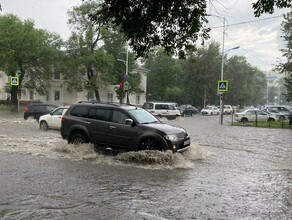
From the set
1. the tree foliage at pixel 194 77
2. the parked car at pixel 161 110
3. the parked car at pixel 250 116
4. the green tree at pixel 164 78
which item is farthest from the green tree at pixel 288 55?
the green tree at pixel 164 78

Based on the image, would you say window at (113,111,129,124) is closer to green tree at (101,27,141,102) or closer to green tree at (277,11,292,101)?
green tree at (277,11,292,101)

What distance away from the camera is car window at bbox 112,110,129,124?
405 inches

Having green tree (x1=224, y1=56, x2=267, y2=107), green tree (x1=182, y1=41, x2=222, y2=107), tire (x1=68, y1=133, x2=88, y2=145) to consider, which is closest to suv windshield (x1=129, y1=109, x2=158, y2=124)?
tire (x1=68, y1=133, x2=88, y2=145)

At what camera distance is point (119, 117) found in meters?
10.4

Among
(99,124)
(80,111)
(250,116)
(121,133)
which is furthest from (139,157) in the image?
(250,116)

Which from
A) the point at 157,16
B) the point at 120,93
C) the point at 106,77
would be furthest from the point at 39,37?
the point at 157,16

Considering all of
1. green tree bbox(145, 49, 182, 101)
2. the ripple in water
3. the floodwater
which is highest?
green tree bbox(145, 49, 182, 101)

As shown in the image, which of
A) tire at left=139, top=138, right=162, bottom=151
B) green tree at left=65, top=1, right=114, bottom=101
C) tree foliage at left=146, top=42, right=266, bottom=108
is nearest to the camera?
tire at left=139, top=138, right=162, bottom=151

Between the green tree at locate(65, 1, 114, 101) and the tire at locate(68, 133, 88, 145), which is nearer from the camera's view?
the tire at locate(68, 133, 88, 145)

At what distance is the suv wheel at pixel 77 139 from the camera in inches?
431

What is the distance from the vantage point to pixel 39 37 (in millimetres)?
39031

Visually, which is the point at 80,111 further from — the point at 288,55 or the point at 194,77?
the point at 194,77

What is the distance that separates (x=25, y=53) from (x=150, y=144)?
A: 3095cm

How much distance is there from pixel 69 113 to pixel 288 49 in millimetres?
33149
